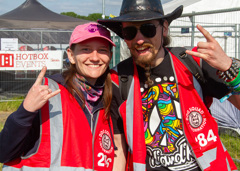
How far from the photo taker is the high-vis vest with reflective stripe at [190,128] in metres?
2.02

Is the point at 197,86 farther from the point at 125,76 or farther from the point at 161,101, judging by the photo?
the point at 125,76

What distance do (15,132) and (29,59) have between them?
7.04 meters

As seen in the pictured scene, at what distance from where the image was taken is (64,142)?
1.89 meters

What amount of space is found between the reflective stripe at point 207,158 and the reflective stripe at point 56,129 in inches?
38.8

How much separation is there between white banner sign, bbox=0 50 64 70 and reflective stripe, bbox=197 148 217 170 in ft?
23.0

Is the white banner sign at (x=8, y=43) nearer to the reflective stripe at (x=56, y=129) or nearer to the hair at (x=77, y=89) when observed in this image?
the hair at (x=77, y=89)

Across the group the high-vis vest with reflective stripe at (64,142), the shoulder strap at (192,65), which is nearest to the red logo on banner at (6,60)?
the high-vis vest with reflective stripe at (64,142)

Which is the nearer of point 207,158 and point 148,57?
point 207,158

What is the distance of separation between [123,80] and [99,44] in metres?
0.35

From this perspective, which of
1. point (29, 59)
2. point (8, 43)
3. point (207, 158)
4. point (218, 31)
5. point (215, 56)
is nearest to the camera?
point (215, 56)

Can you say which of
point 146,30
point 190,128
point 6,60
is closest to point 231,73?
point 190,128

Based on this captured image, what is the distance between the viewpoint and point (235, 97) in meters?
2.08

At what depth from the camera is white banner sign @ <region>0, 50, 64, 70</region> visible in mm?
8297

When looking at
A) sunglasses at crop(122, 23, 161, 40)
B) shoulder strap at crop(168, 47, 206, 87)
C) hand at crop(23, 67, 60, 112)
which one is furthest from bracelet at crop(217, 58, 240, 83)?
hand at crop(23, 67, 60, 112)
